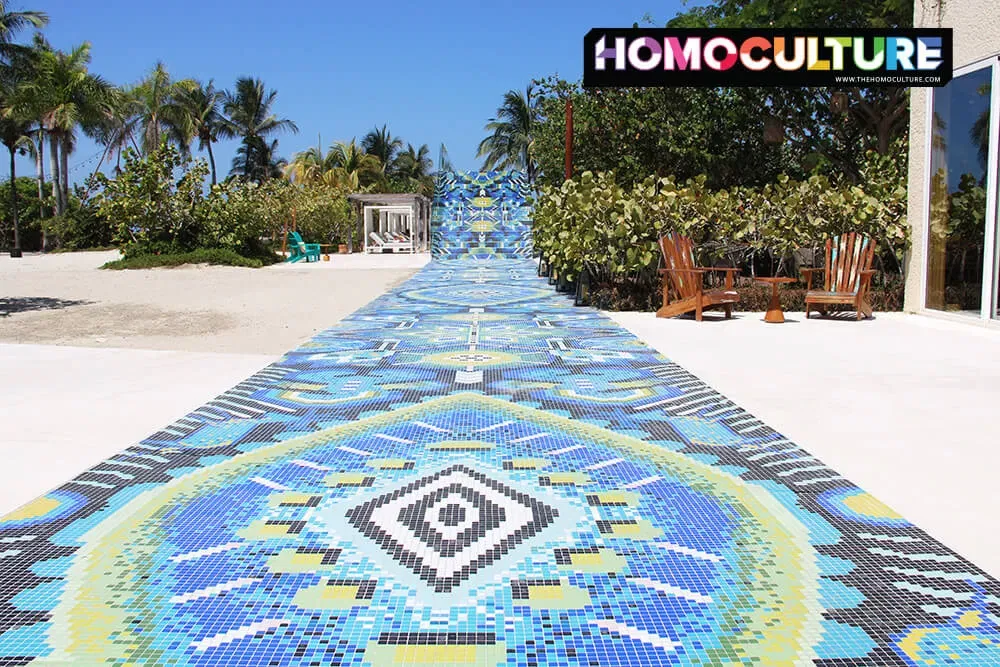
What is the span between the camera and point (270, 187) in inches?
1220

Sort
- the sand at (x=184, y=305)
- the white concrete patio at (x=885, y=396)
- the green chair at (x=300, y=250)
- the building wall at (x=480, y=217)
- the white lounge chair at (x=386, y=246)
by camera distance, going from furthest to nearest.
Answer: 1. the white lounge chair at (x=386, y=246)
2. the building wall at (x=480, y=217)
3. the green chair at (x=300, y=250)
4. the sand at (x=184, y=305)
5. the white concrete patio at (x=885, y=396)

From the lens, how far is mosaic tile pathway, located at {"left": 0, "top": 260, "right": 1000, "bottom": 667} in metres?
2.46

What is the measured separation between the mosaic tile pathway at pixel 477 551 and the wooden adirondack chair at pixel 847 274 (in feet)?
16.7

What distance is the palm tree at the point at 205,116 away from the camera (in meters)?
46.5

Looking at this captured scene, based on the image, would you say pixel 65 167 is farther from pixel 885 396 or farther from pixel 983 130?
pixel 885 396

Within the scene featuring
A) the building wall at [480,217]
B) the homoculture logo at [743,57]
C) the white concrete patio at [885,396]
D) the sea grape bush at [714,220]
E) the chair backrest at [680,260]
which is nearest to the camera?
the white concrete patio at [885,396]

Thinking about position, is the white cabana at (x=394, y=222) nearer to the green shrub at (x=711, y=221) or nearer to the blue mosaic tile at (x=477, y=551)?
the green shrub at (x=711, y=221)

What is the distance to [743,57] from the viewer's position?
14750 mm

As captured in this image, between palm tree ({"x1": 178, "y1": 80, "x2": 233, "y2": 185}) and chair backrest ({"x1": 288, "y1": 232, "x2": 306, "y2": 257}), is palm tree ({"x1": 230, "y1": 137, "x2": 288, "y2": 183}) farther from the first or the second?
chair backrest ({"x1": 288, "y1": 232, "x2": 306, "y2": 257})

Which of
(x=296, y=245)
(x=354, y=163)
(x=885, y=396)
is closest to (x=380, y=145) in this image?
(x=354, y=163)

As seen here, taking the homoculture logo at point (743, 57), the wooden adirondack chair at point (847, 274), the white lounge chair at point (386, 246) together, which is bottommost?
the wooden adirondack chair at point (847, 274)

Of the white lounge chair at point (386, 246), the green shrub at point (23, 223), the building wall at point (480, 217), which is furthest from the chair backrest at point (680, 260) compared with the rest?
the green shrub at point (23, 223)

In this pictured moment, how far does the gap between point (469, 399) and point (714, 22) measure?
591 inches

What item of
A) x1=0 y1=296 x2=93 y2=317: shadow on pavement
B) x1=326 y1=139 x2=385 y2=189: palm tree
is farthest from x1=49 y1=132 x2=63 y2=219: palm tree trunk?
x1=0 y1=296 x2=93 y2=317: shadow on pavement
